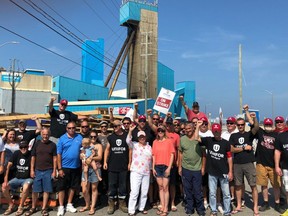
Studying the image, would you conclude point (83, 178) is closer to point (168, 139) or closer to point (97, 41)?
point (168, 139)

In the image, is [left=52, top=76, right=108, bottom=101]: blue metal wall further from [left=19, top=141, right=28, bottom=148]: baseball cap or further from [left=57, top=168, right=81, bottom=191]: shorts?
[left=57, top=168, right=81, bottom=191]: shorts

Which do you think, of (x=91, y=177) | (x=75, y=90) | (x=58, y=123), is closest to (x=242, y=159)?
(x=91, y=177)

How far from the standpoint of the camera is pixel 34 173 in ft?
20.5

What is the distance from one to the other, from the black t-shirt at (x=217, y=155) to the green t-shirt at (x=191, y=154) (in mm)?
190

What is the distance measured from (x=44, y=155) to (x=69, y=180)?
2.58ft

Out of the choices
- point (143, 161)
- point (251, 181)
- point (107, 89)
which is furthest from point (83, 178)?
point (107, 89)

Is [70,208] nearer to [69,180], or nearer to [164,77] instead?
[69,180]

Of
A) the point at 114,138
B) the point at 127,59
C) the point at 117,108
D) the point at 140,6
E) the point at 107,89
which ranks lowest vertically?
the point at 114,138

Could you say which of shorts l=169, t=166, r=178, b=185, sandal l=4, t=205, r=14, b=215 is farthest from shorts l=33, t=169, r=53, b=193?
shorts l=169, t=166, r=178, b=185

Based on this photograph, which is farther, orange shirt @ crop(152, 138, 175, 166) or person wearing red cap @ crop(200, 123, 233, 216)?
orange shirt @ crop(152, 138, 175, 166)

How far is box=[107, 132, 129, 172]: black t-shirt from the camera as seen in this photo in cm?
636

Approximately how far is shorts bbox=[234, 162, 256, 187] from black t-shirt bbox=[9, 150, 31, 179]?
182 inches

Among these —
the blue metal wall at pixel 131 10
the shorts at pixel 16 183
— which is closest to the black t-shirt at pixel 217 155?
the shorts at pixel 16 183

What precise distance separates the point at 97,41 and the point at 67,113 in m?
39.7
